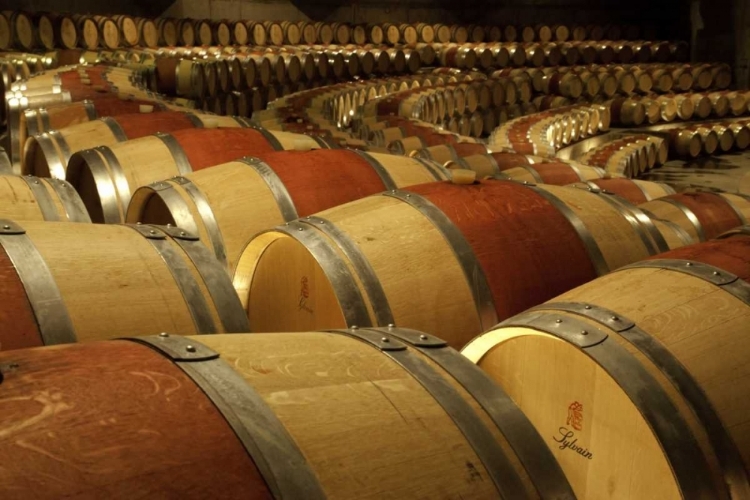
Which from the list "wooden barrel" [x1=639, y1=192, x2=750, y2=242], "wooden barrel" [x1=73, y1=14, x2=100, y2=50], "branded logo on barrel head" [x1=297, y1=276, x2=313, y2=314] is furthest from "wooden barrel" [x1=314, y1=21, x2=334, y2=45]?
"branded logo on barrel head" [x1=297, y1=276, x2=313, y2=314]

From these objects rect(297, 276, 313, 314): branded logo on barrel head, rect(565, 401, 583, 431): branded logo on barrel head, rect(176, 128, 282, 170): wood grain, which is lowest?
rect(565, 401, 583, 431): branded logo on barrel head

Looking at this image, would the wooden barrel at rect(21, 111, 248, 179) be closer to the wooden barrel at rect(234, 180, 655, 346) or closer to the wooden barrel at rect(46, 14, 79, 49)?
the wooden barrel at rect(234, 180, 655, 346)

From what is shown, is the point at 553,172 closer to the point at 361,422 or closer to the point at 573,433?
the point at 573,433

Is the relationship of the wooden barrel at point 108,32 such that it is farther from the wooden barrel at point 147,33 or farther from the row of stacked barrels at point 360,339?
the row of stacked barrels at point 360,339

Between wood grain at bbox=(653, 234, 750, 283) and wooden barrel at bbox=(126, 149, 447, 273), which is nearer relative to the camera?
wood grain at bbox=(653, 234, 750, 283)

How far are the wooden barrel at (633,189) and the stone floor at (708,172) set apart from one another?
20.3ft

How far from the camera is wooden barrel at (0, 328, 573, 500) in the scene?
3.92 feet

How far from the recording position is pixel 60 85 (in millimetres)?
5883

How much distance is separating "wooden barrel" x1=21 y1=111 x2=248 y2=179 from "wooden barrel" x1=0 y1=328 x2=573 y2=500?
2.98 meters

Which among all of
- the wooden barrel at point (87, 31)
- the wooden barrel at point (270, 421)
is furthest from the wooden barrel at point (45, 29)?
the wooden barrel at point (270, 421)

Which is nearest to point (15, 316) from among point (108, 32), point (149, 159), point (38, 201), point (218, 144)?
point (38, 201)

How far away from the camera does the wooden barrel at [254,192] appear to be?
3.27 meters

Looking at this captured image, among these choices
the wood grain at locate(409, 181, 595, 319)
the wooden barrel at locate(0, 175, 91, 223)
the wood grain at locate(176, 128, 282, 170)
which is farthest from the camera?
the wood grain at locate(176, 128, 282, 170)

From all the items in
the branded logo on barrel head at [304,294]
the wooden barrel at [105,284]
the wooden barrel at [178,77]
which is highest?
the wooden barrel at [178,77]
